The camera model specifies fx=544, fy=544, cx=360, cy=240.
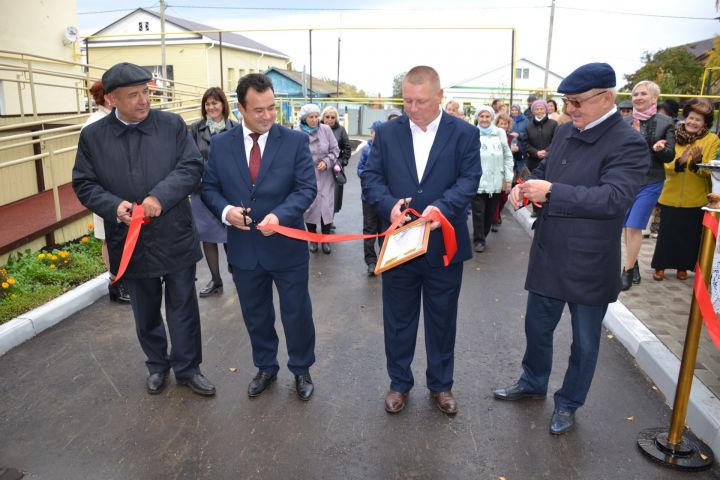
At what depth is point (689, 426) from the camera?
346cm

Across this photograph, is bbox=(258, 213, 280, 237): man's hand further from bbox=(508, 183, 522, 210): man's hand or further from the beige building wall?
the beige building wall

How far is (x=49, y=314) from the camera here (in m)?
4.87

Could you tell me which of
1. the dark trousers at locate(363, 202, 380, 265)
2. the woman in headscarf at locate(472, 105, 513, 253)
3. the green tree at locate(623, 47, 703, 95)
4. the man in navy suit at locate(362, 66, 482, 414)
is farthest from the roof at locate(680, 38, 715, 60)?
the man in navy suit at locate(362, 66, 482, 414)

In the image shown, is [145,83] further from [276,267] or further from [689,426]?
[689,426]

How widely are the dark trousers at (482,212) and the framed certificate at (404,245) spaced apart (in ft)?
15.1

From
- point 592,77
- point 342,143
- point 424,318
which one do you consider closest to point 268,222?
point 424,318

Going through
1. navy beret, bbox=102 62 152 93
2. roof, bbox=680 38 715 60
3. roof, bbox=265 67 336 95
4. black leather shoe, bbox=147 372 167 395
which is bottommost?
black leather shoe, bbox=147 372 167 395

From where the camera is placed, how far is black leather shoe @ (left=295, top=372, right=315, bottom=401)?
148 inches

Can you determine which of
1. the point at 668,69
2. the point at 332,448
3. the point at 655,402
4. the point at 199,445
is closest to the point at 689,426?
the point at 655,402

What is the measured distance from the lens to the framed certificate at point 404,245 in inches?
116

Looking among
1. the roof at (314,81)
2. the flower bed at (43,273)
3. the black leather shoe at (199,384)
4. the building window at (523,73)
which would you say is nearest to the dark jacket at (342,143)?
the flower bed at (43,273)

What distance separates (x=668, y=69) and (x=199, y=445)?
42001 millimetres

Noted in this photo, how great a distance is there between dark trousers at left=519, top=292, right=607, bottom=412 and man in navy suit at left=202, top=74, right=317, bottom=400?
1.53 meters

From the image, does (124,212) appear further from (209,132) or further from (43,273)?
(43,273)
